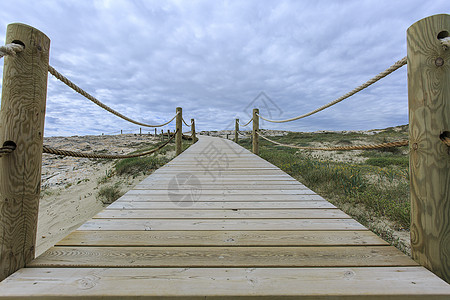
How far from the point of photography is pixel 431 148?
1070 millimetres

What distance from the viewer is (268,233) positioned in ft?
4.72

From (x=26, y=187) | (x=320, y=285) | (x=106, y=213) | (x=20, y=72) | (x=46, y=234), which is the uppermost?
(x=20, y=72)

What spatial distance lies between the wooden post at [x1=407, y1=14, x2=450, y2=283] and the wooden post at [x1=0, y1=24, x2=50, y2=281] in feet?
7.12

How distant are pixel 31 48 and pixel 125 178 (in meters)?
5.00

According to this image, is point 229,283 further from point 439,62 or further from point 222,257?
point 439,62

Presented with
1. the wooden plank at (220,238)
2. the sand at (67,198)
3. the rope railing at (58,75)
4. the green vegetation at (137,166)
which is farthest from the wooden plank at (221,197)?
the green vegetation at (137,166)

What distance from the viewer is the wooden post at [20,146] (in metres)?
1.05

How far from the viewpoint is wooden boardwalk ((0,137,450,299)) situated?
3.04 feet

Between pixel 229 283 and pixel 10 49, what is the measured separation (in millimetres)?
1638

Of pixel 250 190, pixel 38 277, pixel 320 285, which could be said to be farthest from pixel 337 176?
pixel 38 277

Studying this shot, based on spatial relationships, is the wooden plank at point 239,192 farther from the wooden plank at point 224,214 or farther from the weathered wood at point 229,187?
the wooden plank at point 224,214

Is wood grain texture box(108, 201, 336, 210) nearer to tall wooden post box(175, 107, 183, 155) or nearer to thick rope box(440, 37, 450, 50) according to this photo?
thick rope box(440, 37, 450, 50)

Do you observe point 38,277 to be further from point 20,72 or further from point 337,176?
point 337,176

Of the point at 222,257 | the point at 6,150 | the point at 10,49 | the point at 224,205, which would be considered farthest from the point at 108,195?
the point at 222,257
